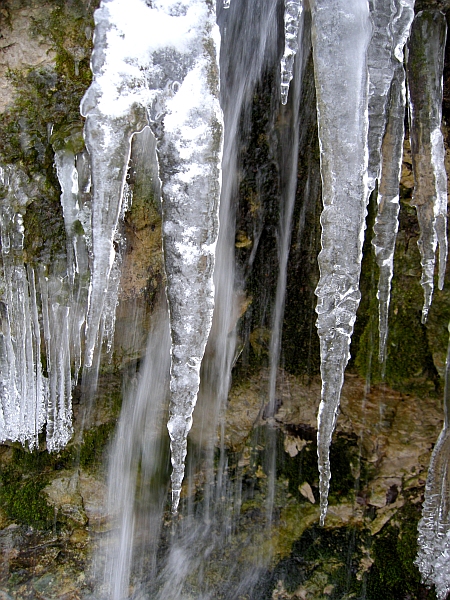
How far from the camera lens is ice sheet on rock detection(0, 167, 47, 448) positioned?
207 centimetres

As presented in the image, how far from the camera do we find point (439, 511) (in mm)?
2346

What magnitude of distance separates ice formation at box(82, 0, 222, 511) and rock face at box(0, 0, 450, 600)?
73 cm

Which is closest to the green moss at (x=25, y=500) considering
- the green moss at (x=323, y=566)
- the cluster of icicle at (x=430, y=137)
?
the green moss at (x=323, y=566)

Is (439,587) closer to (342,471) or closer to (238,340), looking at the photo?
(342,471)

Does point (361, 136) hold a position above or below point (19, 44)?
below

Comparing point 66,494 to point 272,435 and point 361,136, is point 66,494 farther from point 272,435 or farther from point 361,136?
point 361,136

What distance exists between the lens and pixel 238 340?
2.78 meters

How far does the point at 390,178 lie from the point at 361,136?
32 centimetres

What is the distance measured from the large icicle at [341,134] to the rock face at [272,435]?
0.66 meters

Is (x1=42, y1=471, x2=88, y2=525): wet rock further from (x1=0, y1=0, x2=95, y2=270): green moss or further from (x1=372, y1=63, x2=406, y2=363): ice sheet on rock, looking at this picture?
(x1=372, y1=63, x2=406, y2=363): ice sheet on rock

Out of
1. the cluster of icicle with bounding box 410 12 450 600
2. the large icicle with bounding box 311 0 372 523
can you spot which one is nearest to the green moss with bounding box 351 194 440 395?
the cluster of icicle with bounding box 410 12 450 600

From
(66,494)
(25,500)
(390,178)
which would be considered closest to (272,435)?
(66,494)

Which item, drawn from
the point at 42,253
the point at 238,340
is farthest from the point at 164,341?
the point at 42,253

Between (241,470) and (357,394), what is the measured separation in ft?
2.97
